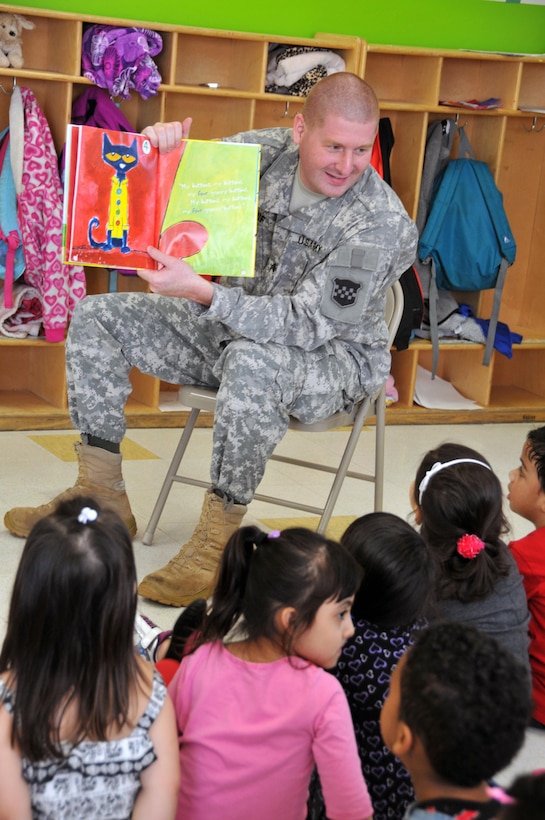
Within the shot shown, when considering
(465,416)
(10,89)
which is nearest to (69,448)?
(10,89)

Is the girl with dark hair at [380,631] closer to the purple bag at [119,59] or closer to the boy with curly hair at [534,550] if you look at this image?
the boy with curly hair at [534,550]

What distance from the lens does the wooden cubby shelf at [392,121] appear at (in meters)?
4.18

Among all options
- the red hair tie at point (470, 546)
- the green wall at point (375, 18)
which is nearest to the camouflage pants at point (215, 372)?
the red hair tie at point (470, 546)

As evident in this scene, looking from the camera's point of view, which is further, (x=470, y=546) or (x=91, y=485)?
(x=91, y=485)

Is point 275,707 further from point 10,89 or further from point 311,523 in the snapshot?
point 10,89

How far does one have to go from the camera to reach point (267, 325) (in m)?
2.74

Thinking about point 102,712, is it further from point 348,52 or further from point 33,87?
point 348,52

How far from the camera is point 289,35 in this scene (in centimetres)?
466

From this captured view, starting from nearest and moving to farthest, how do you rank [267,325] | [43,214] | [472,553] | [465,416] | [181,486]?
[472,553] < [267,325] < [181,486] < [43,214] < [465,416]

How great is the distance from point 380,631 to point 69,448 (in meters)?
2.41

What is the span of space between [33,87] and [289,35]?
3.89 feet

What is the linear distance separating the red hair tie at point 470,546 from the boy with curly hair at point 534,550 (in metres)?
0.31

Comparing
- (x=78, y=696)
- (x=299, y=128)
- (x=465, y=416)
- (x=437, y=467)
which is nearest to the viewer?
(x=78, y=696)

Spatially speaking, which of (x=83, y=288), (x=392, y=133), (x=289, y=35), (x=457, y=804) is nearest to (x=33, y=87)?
(x=83, y=288)
